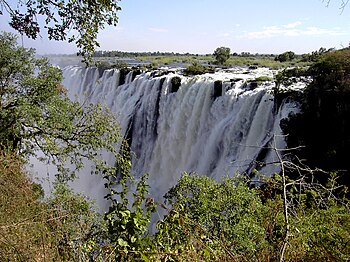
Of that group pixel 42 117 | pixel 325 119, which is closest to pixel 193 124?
pixel 325 119

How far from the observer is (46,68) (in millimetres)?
11820

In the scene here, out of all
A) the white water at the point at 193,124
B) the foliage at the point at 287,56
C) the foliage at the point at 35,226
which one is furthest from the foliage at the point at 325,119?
the foliage at the point at 287,56

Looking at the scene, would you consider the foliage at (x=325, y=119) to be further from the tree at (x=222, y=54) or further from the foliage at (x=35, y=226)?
the tree at (x=222, y=54)

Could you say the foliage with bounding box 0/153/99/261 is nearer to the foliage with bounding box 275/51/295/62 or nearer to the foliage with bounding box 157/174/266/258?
the foliage with bounding box 157/174/266/258

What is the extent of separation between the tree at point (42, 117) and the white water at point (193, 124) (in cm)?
91

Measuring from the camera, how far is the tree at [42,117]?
10.2m

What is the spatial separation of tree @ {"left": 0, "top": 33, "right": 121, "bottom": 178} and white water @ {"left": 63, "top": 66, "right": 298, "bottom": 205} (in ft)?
2.98

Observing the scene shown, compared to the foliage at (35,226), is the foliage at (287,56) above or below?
above

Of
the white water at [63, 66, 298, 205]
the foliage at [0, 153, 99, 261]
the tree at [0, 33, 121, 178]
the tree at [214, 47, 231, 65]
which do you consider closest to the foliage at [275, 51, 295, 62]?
the tree at [214, 47, 231, 65]

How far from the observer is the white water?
13562 mm

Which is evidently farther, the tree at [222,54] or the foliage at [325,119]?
the tree at [222,54]

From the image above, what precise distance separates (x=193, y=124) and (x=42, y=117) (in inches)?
344

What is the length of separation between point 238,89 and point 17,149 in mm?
9465

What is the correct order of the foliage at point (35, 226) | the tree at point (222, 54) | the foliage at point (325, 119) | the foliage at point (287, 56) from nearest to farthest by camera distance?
the foliage at point (35, 226), the foliage at point (325, 119), the foliage at point (287, 56), the tree at point (222, 54)
